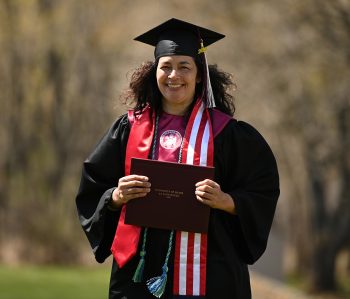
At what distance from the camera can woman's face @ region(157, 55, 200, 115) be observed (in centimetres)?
477

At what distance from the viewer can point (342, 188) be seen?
62.4 feet

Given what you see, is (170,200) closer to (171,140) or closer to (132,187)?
(132,187)

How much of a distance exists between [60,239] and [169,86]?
18.3 meters

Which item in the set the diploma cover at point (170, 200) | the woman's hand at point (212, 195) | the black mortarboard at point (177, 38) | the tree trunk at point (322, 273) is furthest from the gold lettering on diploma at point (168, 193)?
the tree trunk at point (322, 273)

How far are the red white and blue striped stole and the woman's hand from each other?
180 mm

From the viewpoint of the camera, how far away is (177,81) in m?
4.76

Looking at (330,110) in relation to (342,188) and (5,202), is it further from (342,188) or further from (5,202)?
(5,202)

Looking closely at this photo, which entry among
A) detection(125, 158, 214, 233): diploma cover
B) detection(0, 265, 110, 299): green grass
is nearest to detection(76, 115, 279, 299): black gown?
detection(125, 158, 214, 233): diploma cover

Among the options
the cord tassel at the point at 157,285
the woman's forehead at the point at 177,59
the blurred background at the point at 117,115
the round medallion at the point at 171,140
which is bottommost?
the cord tassel at the point at 157,285

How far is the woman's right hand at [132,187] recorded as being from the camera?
4.55 m

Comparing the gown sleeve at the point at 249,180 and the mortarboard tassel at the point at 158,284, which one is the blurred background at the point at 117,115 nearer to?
the gown sleeve at the point at 249,180

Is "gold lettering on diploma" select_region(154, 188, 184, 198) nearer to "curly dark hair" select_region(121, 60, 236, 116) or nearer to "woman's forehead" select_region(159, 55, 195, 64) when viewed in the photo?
"curly dark hair" select_region(121, 60, 236, 116)

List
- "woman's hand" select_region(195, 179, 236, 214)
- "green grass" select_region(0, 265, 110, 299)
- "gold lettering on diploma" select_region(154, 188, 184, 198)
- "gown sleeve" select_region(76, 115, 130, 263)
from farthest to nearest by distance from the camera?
1. "green grass" select_region(0, 265, 110, 299)
2. "gown sleeve" select_region(76, 115, 130, 263)
3. "gold lettering on diploma" select_region(154, 188, 184, 198)
4. "woman's hand" select_region(195, 179, 236, 214)

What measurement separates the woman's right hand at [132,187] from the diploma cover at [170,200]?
0.03 meters
